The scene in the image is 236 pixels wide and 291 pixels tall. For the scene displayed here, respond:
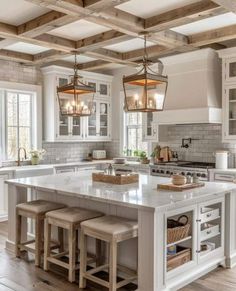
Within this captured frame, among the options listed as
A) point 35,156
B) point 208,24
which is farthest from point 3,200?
point 208,24

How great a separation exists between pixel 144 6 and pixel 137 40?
1521 mm

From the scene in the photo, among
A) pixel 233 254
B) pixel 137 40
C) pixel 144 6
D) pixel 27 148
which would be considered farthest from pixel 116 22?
pixel 27 148

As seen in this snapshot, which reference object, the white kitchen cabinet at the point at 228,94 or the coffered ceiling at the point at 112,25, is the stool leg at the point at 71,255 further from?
the white kitchen cabinet at the point at 228,94

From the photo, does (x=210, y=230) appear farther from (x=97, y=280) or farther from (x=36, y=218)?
(x=36, y=218)

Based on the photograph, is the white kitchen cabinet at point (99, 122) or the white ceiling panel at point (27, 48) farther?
the white kitchen cabinet at point (99, 122)

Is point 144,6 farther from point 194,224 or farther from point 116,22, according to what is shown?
point 194,224

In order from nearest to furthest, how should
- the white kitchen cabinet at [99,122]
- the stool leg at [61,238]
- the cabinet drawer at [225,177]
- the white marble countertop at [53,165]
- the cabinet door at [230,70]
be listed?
the stool leg at [61,238] < the cabinet drawer at [225,177] < the cabinet door at [230,70] < the white marble countertop at [53,165] < the white kitchen cabinet at [99,122]

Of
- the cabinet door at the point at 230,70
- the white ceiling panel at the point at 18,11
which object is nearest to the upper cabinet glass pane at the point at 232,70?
the cabinet door at the point at 230,70

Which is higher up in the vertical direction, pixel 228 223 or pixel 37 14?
pixel 37 14

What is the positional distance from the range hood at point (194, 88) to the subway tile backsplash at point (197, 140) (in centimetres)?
45

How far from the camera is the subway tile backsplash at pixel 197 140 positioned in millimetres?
6215

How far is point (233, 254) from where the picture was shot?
396cm

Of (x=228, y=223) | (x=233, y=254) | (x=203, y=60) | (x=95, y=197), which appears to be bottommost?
(x=233, y=254)

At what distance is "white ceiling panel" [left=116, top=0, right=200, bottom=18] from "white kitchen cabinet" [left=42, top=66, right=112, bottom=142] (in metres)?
→ 2.94
